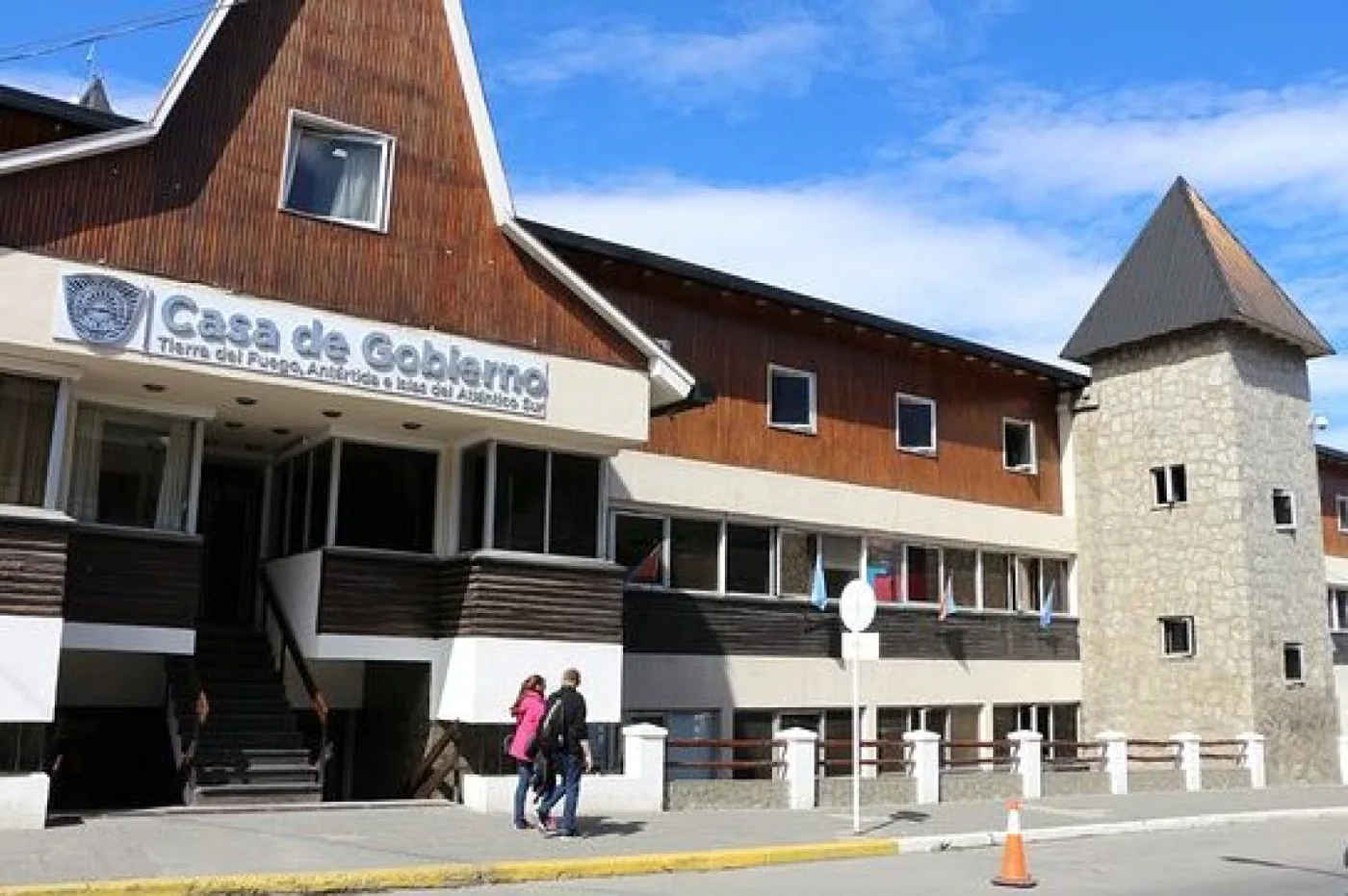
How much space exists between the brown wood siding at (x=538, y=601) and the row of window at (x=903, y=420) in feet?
21.6

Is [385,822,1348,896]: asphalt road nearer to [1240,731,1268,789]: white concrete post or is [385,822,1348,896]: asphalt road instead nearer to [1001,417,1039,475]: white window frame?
[1240,731,1268,789]: white concrete post

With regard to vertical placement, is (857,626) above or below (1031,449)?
below

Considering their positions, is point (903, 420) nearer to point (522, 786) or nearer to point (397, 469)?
point (397, 469)

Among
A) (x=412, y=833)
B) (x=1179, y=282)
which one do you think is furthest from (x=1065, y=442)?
(x=412, y=833)

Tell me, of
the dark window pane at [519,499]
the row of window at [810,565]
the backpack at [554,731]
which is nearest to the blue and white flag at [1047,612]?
the row of window at [810,565]

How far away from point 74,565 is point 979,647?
16.7m

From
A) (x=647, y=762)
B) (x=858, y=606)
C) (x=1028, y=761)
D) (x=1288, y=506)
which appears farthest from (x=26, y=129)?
(x=1288, y=506)

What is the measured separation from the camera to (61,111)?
46.3 ft

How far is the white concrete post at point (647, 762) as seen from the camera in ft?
53.5

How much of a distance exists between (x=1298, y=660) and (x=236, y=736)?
2070 cm

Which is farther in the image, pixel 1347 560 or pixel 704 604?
pixel 1347 560

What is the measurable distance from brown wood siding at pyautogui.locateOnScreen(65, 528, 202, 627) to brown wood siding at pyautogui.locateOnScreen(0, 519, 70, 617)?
0.79 meters

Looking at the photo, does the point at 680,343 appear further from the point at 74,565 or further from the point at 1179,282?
the point at 1179,282

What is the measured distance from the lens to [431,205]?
631 inches
